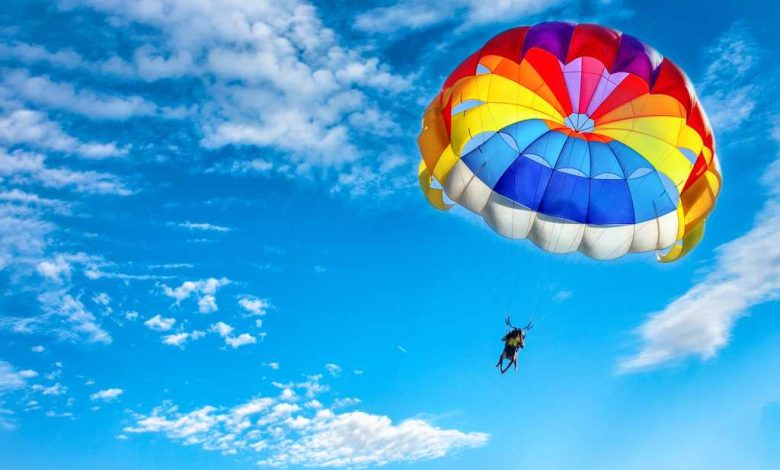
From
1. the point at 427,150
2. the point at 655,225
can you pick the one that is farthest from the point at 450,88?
the point at 655,225

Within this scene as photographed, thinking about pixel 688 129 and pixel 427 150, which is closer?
pixel 688 129

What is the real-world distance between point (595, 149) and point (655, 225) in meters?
2.89

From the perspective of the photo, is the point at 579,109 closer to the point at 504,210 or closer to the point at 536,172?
the point at 536,172

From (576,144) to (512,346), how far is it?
6.41 m

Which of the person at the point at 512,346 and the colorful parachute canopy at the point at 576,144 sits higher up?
the colorful parachute canopy at the point at 576,144

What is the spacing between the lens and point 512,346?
22891 mm

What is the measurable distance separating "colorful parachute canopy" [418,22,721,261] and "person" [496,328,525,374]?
3001mm

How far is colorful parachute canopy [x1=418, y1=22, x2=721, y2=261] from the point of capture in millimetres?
22016

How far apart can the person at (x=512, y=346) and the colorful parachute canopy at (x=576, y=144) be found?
9.85 ft

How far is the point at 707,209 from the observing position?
22547 millimetres

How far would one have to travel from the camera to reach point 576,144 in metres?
23.3

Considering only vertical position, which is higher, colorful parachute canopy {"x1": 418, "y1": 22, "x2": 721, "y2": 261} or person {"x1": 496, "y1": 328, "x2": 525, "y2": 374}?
colorful parachute canopy {"x1": 418, "y1": 22, "x2": 721, "y2": 261}

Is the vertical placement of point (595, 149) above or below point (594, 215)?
above

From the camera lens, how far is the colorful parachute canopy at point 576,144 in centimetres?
2202
